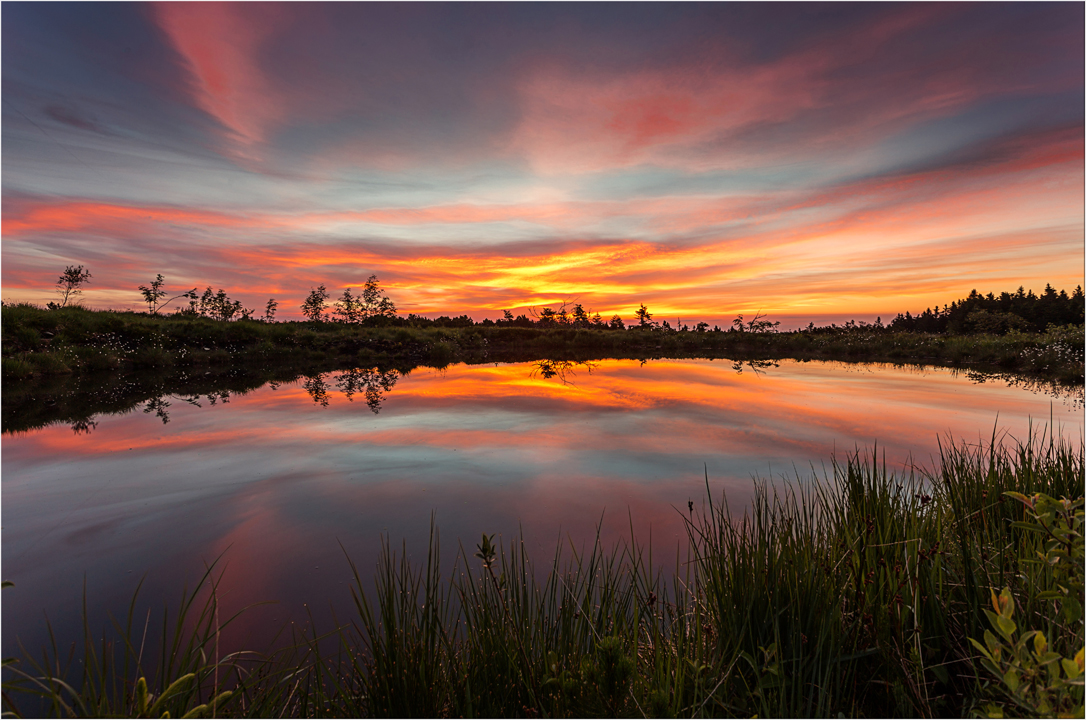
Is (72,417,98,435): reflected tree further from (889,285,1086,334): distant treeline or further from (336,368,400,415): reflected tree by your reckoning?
(889,285,1086,334): distant treeline

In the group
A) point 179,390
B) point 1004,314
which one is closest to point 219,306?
point 179,390

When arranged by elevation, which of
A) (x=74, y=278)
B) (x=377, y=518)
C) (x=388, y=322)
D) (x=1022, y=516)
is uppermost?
(x=74, y=278)

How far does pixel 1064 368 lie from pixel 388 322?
4234cm

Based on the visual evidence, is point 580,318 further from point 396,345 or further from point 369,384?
point 369,384

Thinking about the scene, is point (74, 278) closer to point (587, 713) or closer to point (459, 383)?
point (459, 383)

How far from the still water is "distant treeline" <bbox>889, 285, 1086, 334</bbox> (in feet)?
107

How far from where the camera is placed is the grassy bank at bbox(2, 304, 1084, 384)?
52.4 feet

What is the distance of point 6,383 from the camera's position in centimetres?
1241

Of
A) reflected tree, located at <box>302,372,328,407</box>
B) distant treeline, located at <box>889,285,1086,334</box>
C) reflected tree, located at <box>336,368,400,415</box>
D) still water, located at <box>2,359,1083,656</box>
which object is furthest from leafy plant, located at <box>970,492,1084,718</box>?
distant treeline, located at <box>889,285,1086,334</box>

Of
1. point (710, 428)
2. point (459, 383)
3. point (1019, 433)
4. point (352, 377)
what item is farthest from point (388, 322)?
point (1019, 433)

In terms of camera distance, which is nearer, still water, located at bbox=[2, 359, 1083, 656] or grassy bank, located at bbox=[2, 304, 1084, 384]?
still water, located at bbox=[2, 359, 1083, 656]

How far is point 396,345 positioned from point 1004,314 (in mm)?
48395

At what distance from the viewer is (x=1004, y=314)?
119 feet

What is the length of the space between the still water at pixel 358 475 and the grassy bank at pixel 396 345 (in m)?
8.71
